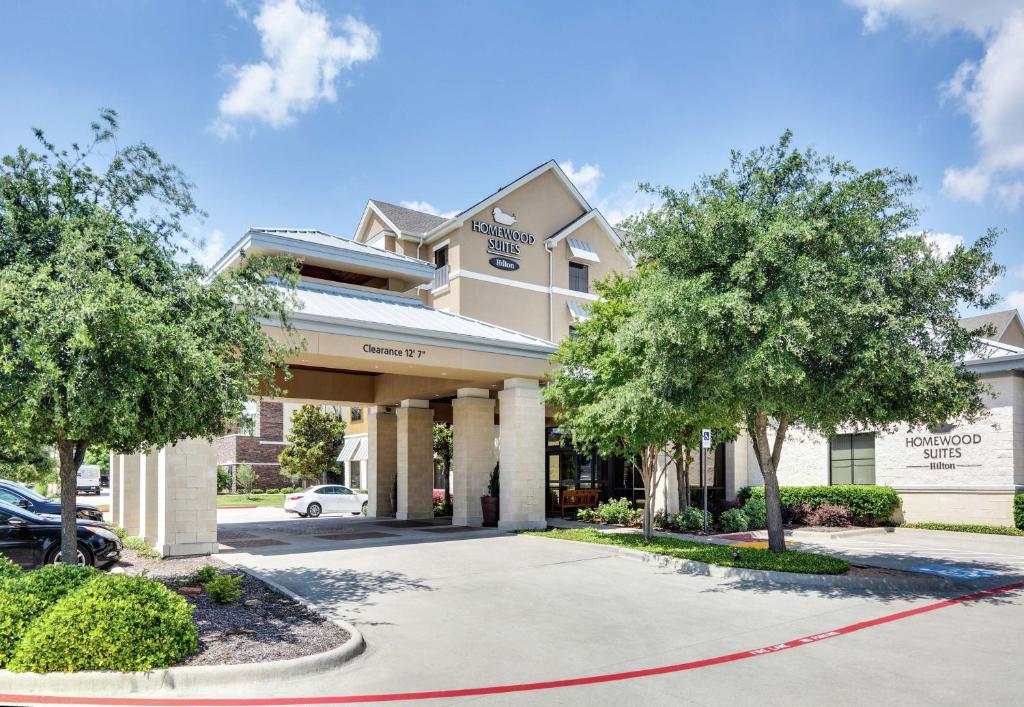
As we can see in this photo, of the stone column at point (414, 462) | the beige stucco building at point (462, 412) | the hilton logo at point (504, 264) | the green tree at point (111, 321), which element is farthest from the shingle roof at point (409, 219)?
the green tree at point (111, 321)

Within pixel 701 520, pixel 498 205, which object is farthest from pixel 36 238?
pixel 498 205

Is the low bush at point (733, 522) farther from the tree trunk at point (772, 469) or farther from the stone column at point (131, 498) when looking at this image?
the stone column at point (131, 498)

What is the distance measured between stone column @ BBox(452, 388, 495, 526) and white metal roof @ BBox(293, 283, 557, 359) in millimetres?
2880

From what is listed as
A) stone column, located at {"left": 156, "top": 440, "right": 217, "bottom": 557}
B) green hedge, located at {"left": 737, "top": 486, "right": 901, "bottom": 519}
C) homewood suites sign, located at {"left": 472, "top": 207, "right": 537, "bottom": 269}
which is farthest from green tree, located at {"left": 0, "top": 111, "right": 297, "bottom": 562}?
homewood suites sign, located at {"left": 472, "top": 207, "right": 537, "bottom": 269}

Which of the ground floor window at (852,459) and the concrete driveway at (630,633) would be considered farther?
the ground floor window at (852,459)

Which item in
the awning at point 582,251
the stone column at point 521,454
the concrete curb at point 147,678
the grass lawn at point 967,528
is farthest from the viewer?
the awning at point 582,251

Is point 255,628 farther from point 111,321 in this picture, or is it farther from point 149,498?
point 149,498

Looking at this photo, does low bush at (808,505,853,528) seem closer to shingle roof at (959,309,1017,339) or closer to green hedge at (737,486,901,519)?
green hedge at (737,486,901,519)

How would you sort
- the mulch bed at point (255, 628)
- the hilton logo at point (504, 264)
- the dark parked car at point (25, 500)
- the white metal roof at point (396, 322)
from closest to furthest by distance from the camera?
the mulch bed at point (255, 628), the white metal roof at point (396, 322), the dark parked car at point (25, 500), the hilton logo at point (504, 264)

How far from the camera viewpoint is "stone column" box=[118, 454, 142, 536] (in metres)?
21.3

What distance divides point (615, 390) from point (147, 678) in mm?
11748

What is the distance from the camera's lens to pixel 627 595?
41.6 feet

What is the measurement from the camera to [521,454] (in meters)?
22.8

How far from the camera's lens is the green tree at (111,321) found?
338 inches
